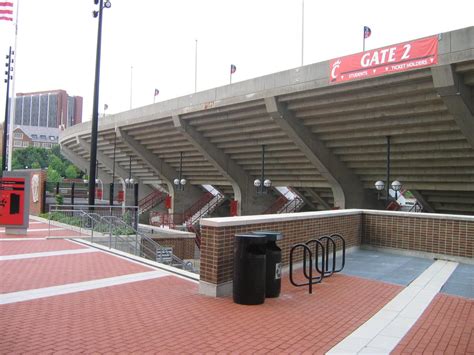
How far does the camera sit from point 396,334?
5.45 meters

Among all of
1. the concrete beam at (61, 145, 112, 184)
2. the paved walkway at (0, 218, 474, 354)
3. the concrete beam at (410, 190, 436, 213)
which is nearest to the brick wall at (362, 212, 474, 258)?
the paved walkway at (0, 218, 474, 354)

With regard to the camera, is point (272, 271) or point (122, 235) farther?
point (122, 235)

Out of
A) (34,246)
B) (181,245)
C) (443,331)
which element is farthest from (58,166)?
(443,331)

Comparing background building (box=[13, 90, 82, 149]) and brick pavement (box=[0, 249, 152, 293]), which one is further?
background building (box=[13, 90, 82, 149])

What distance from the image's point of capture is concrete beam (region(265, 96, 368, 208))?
21108 mm

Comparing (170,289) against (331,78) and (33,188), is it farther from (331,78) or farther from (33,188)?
(33,188)

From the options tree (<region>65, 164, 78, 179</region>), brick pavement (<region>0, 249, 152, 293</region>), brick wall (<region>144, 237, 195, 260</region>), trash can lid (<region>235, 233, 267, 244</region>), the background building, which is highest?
the background building

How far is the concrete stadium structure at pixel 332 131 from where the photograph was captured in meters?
16.5

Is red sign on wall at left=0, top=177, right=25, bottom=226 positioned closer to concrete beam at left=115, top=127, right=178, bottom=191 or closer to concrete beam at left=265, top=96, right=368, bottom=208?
concrete beam at left=265, top=96, right=368, bottom=208

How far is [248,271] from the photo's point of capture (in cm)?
664

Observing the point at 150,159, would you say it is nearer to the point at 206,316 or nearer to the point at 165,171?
the point at 165,171

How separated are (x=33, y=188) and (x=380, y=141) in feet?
63.6

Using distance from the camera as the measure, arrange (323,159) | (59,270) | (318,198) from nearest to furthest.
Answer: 1. (59,270)
2. (323,159)
3. (318,198)

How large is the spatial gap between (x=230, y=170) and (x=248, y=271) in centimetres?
2364
